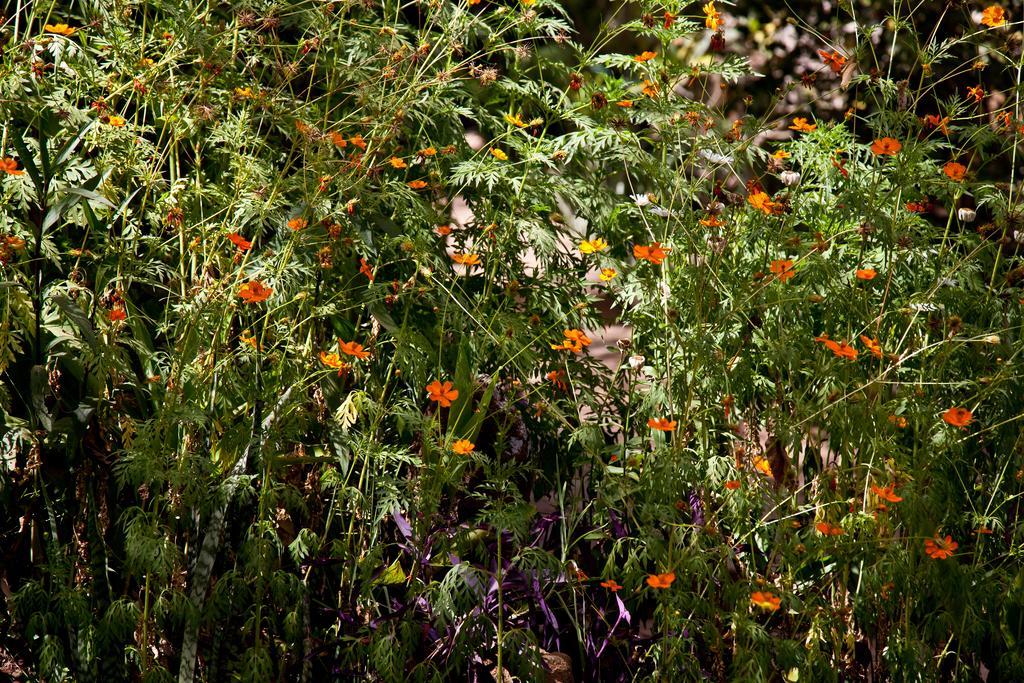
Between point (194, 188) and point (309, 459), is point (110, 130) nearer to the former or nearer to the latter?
point (194, 188)

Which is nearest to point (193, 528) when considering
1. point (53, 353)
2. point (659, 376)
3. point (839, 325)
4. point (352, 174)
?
point (53, 353)

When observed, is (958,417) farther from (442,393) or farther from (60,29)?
(60,29)

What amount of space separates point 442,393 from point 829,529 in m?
0.73

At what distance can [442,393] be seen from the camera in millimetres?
2031

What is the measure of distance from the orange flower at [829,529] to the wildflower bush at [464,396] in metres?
0.01

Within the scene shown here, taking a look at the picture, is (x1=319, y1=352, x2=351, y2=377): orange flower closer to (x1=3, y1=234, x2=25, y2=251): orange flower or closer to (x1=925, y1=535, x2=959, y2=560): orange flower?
(x1=3, y1=234, x2=25, y2=251): orange flower

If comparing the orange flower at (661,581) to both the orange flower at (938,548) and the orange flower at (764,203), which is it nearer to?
the orange flower at (938,548)

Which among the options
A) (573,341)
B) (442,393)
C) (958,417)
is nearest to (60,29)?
(442,393)

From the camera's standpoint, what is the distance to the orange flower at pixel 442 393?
1983mm

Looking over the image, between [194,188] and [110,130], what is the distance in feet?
0.71

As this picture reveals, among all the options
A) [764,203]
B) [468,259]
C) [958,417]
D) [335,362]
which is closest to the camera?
[958,417]

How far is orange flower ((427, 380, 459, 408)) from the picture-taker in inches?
78.1

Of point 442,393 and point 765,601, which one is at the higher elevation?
point 442,393

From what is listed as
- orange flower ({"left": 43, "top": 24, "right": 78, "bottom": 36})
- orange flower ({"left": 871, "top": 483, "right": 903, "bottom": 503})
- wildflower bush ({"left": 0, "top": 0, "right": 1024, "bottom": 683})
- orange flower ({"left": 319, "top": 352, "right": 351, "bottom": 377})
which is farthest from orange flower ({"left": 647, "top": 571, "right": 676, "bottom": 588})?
orange flower ({"left": 43, "top": 24, "right": 78, "bottom": 36})
